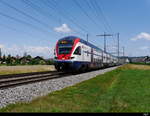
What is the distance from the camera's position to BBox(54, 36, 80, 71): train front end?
22641 millimetres

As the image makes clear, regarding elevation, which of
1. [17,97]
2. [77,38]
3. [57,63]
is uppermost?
[77,38]

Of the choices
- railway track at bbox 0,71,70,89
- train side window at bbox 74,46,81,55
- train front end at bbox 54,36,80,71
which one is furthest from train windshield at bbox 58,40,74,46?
railway track at bbox 0,71,70,89

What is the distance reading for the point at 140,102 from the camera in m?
7.81

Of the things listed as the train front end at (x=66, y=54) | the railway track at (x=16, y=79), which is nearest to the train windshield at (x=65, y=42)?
the train front end at (x=66, y=54)

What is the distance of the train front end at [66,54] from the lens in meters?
22.6

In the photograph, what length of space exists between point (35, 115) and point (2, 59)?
86111 mm

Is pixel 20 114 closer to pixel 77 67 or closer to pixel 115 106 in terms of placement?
pixel 115 106

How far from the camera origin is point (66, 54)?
22859 millimetres

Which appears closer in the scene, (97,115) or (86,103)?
(97,115)

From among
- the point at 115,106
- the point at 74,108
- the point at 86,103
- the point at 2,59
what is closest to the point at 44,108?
the point at 74,108

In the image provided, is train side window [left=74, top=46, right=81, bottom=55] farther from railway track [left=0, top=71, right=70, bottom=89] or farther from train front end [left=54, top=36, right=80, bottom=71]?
railway track [left=0, top=71, right=70, bottom=89]

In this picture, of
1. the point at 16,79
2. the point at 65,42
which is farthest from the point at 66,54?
the point at 16,79

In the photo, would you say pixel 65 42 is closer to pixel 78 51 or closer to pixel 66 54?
pixel 66 54

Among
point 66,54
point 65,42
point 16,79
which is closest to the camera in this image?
point 16,79
